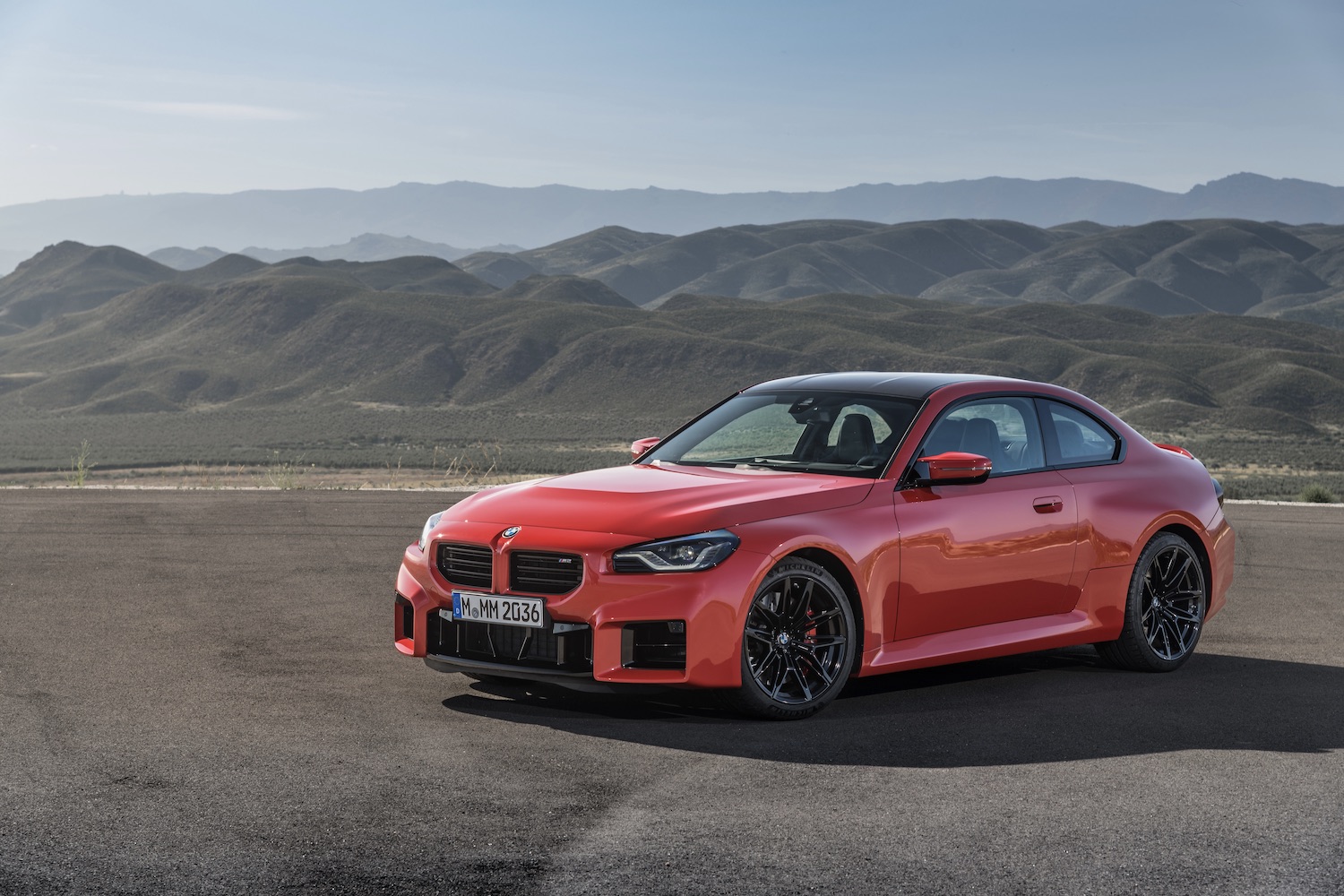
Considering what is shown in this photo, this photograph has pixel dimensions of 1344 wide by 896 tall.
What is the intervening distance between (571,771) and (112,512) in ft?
40.7

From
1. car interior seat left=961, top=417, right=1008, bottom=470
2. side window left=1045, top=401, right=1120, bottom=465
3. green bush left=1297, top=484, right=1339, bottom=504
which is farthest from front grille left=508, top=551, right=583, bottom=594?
green bush left=1297, top=484, right=1339, bottom=504

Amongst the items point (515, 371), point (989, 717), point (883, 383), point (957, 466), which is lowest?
point (989, 717)

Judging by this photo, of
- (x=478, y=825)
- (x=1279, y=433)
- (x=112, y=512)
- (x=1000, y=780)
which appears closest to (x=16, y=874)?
(x=478, y=825)

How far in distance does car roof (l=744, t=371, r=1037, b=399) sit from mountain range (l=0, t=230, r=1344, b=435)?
7509cm

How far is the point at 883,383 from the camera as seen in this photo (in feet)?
27.3

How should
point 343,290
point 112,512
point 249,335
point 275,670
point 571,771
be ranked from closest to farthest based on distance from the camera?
point 571,771, point 275,670, point 112,512, point 249,335, point 343,290

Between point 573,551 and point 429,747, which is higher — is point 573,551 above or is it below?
above

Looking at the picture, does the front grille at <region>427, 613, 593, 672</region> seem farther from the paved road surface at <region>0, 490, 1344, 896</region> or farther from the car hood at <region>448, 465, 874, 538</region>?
the car hood at <region>448, 465, 874, 538</region>

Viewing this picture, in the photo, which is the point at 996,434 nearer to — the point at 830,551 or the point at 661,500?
the point at 830,551

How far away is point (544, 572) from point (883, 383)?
2414 millimetres

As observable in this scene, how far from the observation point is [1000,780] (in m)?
6.06

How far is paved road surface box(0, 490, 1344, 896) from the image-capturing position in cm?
482

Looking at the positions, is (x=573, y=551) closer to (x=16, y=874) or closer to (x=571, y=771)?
(x=571, y=771)

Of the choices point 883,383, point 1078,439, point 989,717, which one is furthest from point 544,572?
point 1078,439
